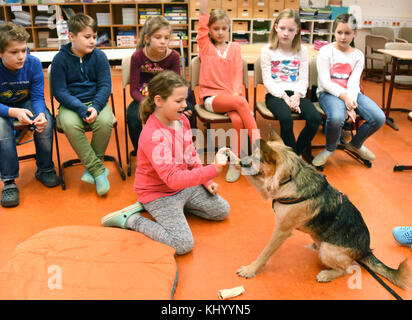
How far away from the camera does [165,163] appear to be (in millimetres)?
2234

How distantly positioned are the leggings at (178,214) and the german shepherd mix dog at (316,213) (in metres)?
0.56

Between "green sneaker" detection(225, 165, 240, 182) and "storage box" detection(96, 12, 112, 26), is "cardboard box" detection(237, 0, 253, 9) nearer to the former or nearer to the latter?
"storage box" detection(96, 12, 112, 26)

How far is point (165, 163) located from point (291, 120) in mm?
1494

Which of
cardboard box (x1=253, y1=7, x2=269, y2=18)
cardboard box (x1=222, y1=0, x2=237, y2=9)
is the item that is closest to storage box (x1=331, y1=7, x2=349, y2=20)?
cardboard box (x1=253, y1=7, x2=269, y2=18)

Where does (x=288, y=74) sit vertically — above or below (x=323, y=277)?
above

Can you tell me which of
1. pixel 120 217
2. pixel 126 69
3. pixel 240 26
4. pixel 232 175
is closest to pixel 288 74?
pixel 232 175

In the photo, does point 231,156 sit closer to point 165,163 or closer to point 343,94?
point 165,163

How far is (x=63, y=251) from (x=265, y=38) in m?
6.20

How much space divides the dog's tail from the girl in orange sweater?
144cm

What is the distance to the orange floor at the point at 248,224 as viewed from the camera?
6.82ft

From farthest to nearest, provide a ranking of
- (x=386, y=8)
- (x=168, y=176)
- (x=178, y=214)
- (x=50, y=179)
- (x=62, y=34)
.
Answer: (x=386, y=8) → (x=62, y=34) → (x=50, y=179) → (x=178, y=214) → (x=168, y=176)

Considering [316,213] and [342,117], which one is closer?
[316,213]

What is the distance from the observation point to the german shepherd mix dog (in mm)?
1905

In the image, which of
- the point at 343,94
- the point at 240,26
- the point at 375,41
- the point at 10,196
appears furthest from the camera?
the point at 240,26
